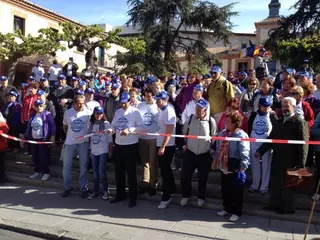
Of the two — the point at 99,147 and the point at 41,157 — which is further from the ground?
the point at 99,147

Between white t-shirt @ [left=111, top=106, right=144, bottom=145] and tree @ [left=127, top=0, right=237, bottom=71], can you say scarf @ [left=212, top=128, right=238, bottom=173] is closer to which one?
white t-shirt @ [left=111, top=106, right=144, bottom=145]

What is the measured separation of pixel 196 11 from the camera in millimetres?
24516

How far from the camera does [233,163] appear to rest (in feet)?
18.5

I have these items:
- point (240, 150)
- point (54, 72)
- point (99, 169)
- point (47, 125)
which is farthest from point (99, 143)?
point (54, 72)

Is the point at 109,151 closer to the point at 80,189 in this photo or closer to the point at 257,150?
the point at 80,189

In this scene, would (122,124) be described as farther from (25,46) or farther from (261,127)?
(25,46)

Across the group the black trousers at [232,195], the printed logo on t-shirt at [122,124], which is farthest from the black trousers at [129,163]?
the black trousers at [232,195]

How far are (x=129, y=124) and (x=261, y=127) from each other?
233 centimetres

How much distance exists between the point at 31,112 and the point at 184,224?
490 centimetres

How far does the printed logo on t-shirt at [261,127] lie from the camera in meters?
6.21

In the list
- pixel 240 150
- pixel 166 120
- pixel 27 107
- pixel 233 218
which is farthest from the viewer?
pixel 27 107

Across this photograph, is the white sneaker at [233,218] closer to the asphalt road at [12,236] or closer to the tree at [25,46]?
the asphalt road at [12,236]

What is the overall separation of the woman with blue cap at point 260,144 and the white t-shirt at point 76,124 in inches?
125

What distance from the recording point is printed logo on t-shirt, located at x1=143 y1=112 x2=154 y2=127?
6.65 metres
